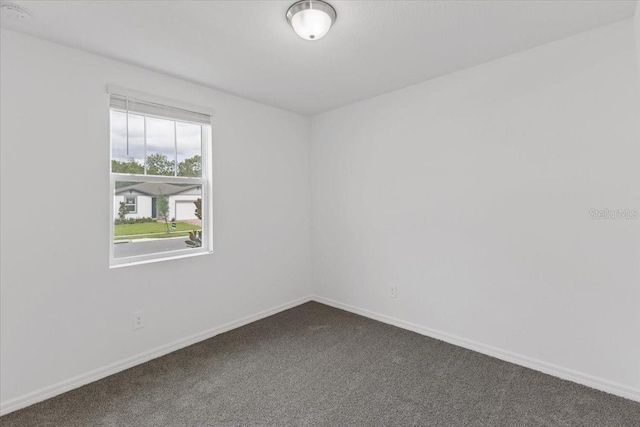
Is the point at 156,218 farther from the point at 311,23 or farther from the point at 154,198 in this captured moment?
the point at 311,23

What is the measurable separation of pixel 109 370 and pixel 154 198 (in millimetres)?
1370

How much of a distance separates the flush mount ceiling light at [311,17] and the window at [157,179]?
1432mm

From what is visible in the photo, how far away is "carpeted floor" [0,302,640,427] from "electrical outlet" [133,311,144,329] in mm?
308

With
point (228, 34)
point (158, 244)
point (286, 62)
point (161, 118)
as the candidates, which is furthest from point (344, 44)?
point (158, 244)

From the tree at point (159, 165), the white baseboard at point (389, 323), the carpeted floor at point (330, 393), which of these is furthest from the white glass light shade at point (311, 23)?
the white baseboard at point (389, 323)

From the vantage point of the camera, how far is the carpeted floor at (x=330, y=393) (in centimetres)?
185

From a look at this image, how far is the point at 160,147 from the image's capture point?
2.75 metres

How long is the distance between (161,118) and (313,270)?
242 centimetres

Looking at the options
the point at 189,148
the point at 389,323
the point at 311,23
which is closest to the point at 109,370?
the point at 189,148

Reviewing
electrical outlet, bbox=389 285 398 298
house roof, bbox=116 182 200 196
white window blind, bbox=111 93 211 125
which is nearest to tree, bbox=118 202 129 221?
house roof, bbox=116 182 200 196

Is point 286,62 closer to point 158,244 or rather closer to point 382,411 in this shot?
point 158,244

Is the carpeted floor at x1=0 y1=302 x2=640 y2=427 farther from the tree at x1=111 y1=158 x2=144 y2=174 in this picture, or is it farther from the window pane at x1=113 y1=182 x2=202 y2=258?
the tree at x1=111 y1=158 x2=144 y2=174

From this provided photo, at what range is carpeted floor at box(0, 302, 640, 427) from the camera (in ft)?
6.07

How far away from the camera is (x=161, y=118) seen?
270cm
